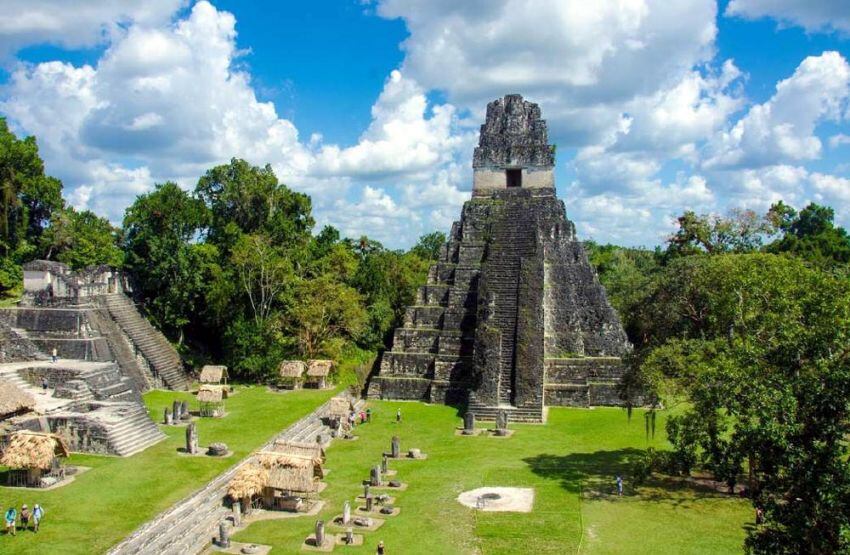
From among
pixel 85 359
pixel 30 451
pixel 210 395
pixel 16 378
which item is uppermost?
pixel 85 359

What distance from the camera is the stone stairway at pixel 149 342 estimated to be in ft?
101

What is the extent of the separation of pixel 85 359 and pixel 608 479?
21.1m

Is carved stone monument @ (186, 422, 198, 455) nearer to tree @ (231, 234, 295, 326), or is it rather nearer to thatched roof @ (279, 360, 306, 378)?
thatched roof @ (279, 360, 306, 378)

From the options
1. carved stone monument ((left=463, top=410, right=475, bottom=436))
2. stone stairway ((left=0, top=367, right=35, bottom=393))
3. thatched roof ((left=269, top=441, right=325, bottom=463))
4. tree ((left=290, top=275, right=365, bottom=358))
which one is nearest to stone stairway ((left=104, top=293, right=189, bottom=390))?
tree ((left=290, top=275, right=365, bottom=358))

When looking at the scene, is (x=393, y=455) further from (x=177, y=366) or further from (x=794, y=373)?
(x=177, y=366)

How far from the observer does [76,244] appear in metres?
37.1

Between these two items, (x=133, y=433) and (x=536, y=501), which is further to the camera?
(x=133, y=433)

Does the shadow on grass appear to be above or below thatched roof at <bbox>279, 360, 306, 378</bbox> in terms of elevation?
below

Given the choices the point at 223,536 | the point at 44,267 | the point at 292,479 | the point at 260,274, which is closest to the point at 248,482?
the point at 292,479

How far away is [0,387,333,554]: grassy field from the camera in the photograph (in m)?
15.2

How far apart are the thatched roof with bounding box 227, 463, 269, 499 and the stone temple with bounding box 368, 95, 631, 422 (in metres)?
10.5

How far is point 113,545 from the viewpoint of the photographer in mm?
14891

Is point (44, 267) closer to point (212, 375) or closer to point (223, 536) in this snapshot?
point (212, 375)

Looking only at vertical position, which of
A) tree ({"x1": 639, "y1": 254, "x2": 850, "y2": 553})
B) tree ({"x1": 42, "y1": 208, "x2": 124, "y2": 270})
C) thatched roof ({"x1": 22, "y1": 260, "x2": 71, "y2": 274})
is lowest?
tree ({"x1": 639, "y1": 254, "x2": 850, "y2": 553})
